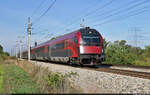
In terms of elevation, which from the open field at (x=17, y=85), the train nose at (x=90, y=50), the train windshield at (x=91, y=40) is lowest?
the open field at (x=17, y=85)

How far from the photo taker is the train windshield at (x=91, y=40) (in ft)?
59.5

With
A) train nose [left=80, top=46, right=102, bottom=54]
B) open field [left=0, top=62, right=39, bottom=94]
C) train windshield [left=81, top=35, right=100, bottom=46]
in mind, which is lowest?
open field [left=0, top=62, right=39, bottom=94]

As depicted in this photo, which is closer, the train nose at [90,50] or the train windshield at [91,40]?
the train nose at [90,50]

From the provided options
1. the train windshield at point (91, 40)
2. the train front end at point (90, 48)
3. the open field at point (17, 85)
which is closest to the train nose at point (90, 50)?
the train front end at point (90, 48)

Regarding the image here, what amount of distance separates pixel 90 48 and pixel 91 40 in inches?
34.0

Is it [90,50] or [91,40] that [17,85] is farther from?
[91,40]

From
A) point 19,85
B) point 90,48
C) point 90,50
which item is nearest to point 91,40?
point 90,48

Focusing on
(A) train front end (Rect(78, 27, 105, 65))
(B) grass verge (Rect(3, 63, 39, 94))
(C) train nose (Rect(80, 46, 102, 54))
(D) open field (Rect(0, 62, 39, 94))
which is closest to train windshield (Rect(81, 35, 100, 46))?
(A) train front end (Rect(78, 27, 105, 65))

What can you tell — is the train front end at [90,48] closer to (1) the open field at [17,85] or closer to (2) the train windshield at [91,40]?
(2) the train windshield at [91,40]

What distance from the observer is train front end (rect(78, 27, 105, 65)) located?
17766 mm

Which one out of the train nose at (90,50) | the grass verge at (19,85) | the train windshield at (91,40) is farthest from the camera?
the train windshield at (91,40)

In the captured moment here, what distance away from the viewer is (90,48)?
17969mm

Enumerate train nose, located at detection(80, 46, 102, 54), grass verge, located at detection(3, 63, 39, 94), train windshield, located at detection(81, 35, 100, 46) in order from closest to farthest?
1. grass verge, located at detection(3, 63, 39, 94)
2. train nose, located at detection(80, 46, 102, 54)
3. train windshield, located at detection(81, 35, 100, 46)

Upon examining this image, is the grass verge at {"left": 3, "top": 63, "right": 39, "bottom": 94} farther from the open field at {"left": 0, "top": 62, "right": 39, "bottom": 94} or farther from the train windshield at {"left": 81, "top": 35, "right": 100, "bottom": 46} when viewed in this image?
the train windshield at {"left": 81, "top": 35, "right": 100, "bottom": 46}
